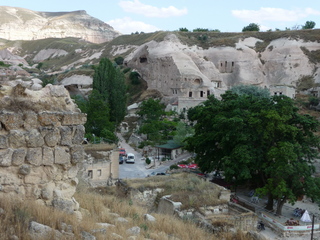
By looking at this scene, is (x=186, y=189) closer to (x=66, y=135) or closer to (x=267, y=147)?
(x=267, y=147)

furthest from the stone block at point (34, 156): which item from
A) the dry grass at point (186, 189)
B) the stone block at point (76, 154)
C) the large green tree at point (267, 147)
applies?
the large green tree at point (267, 147)

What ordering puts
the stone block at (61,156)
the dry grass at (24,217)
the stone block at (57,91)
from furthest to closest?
the stone block at (57,91), the stone block at (61,156), the dry grass at (24,217)

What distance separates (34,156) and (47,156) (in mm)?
169

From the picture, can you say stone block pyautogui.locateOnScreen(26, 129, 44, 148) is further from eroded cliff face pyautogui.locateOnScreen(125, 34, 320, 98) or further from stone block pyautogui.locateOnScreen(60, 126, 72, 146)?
eroded cliff face pyautogui.locateOnScreen(125, 34, 320, 98)

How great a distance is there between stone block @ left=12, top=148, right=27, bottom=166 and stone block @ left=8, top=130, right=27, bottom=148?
0.07m

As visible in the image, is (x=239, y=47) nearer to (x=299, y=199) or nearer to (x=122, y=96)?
(x=122, y=96)

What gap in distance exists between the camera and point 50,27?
135000 mm

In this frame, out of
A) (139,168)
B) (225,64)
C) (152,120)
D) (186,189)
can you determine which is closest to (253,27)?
(225,64)

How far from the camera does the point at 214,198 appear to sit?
1095 cm

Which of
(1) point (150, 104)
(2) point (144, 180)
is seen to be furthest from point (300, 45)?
(2) point (144, 180)

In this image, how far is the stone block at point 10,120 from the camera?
414cm

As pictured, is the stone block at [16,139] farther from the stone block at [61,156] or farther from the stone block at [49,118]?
the stone block at [61,156]

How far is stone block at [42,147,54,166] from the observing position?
4418 millimetres

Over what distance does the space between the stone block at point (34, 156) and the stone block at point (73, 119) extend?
0.51 m
